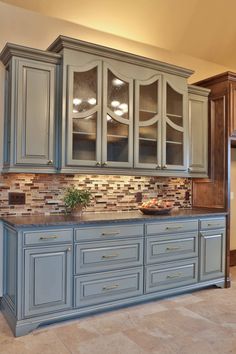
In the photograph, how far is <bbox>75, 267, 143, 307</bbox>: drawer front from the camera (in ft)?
9.21

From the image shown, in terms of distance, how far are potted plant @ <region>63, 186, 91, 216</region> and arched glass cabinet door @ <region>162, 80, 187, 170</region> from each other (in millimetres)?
953

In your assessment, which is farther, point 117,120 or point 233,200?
point 233,200

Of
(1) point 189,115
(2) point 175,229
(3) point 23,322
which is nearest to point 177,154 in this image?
(1) point 189,115

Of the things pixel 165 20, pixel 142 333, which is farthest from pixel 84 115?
pixel 142 333

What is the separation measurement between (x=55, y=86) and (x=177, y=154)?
1.56 meters

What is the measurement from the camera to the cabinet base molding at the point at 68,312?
8.39ft

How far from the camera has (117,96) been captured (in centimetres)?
326

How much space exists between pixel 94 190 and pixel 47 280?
1179 mm

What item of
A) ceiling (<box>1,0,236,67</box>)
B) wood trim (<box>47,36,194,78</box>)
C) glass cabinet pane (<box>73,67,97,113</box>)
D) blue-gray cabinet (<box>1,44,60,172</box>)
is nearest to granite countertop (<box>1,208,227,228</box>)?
blue-gray cabinet (<box>1,44,60,172</box>)

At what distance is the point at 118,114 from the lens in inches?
128

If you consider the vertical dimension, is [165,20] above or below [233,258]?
above

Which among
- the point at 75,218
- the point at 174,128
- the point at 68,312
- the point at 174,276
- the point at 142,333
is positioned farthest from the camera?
the point at 174,128

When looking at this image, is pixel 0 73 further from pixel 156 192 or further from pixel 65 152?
pixel 156 192

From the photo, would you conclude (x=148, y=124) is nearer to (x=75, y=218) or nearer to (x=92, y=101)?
(x=92, y=101)
